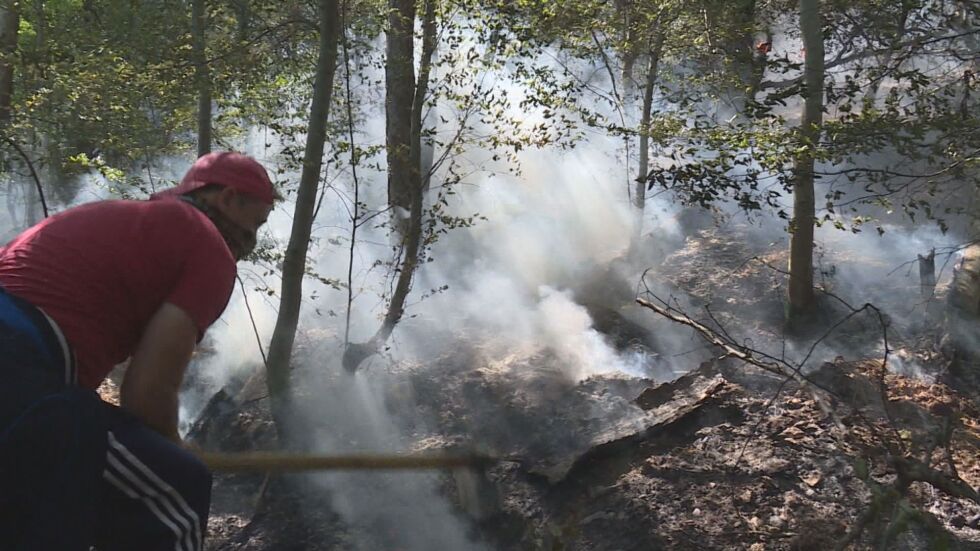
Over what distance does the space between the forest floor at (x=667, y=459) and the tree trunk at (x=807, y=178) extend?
127cm

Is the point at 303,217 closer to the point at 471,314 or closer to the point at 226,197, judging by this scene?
the point at 226,197

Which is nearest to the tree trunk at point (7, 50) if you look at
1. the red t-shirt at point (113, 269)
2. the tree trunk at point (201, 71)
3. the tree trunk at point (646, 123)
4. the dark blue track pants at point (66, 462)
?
the tree trunk at point (201, 71)

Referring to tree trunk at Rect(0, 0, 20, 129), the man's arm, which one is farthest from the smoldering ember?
tree trunk at Rect(0, 0, 20, 129)

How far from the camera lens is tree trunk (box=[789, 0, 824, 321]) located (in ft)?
20.0

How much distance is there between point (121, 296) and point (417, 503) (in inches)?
193

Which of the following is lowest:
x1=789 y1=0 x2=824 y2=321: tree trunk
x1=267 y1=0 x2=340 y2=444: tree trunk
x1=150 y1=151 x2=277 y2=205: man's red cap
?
x1=150 y1=151 x2=277 y2=205: man's red cap

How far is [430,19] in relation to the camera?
26.2 feet

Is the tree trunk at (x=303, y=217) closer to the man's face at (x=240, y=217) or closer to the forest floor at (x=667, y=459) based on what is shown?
the forest floor at (x=667, y=459)

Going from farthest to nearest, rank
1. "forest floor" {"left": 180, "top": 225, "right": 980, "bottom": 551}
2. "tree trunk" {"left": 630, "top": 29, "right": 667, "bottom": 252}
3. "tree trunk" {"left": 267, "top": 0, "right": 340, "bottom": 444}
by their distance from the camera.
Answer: "tree trunk" {"left": 630, "top": 29, "right": 667, "bottom": 252}
"tree trunk" {"left": 267, "top": 0, "right": 340, "bottom": 444}
"forest floor" {"left": 180, "top": 225, "right": 980, "bottom": 551}

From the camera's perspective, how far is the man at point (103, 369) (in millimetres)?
1787

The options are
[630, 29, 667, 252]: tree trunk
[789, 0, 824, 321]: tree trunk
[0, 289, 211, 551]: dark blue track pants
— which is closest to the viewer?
[0, 289, 211, 551]: dark blue track pants

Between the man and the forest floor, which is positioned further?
the forest floor

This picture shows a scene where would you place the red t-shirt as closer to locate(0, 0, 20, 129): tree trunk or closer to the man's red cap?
the man's red cap

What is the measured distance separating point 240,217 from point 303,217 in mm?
4564
